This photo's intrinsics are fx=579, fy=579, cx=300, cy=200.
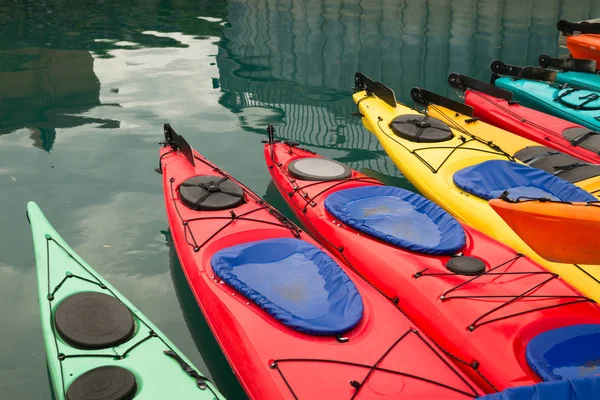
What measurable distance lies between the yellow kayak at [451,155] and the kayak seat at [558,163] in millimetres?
210

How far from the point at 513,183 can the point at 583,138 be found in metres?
1.77

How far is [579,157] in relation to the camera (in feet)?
21.1

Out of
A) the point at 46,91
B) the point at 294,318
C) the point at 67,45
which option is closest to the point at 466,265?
the point at 294,318

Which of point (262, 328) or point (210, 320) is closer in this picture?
point (262, 328)

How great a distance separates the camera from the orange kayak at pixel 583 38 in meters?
9.97

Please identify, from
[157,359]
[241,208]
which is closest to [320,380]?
[157,359]

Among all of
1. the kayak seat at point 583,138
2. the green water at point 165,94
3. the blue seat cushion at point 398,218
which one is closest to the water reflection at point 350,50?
the green water at point 165,94

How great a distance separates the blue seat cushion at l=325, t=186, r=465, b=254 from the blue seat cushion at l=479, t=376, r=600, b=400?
179 centimetres

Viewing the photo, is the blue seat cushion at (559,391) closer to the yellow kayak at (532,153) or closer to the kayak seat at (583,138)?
the yellow kayak at (532,153)

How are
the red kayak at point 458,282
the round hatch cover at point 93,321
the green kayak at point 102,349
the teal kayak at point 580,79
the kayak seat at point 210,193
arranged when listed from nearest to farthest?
the green kayak at point 102,349, the red kayak at point 458,282, the round hatch cover at point 93,321, the kayak seat at point 210,193, the teal kayak at point 580,79

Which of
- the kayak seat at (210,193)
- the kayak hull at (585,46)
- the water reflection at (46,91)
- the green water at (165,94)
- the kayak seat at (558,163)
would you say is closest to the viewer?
the kayak seat at (210,193)

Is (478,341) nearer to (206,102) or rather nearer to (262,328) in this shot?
(262,328)

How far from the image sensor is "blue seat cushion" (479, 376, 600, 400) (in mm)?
2629

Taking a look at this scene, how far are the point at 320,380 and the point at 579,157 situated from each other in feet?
15.0
